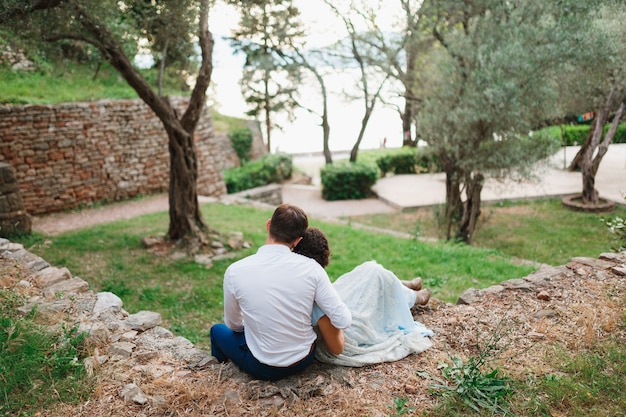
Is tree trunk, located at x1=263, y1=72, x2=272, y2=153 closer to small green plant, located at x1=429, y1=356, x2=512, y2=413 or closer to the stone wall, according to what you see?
the stone wall

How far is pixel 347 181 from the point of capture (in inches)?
604

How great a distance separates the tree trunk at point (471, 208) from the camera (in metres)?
9.18

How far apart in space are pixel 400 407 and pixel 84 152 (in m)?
10.6

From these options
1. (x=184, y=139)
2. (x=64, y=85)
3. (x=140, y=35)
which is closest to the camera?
(x=184, y=139)

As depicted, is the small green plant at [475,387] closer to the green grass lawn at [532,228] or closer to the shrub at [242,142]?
the green grass lawn at [532,228]

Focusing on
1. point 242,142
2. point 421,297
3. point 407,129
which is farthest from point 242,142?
point 421,297

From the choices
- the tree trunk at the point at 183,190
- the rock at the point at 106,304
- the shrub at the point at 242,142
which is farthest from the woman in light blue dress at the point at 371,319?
the shrub at the point at 242,142

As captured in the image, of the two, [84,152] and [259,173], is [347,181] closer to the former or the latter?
[259,173]

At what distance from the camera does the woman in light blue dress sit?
127 inches

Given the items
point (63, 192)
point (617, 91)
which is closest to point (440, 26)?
point (617, 91)

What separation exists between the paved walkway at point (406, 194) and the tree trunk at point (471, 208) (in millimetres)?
472

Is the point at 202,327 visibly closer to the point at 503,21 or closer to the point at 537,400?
the point at 537,400

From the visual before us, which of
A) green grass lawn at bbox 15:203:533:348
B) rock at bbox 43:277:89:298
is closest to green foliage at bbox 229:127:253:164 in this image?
green grass lawn at bbox 15:203:533:348

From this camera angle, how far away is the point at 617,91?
9.95 metres
